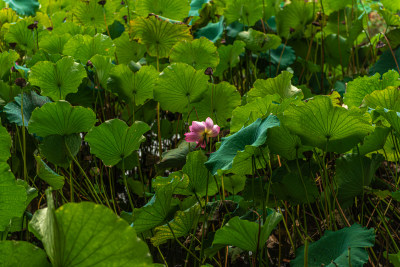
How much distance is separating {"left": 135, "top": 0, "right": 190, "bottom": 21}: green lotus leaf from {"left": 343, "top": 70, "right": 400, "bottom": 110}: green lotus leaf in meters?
0.60

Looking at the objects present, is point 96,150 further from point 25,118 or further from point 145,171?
point 145,171

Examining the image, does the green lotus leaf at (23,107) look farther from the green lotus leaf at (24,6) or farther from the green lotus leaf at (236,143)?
the green lotus leaf at (24,6)

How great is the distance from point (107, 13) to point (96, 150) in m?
0.74

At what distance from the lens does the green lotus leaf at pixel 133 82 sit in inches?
41.6

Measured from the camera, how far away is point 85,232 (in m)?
0.44

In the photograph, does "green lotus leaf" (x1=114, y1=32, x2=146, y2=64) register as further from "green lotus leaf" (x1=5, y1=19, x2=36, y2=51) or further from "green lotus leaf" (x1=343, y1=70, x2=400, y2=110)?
"green lotus leaf" (x1=343, y1=70, x2=400, y2=110)

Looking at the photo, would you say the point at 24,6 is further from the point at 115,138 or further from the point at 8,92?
the point at 115,138

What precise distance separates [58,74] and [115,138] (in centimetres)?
26

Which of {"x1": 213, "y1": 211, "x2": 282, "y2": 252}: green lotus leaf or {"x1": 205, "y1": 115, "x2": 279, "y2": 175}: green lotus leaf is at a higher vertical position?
{"x1": 205, "y1": 115, "x2": 279, "y2": 175}: green lotus leaf

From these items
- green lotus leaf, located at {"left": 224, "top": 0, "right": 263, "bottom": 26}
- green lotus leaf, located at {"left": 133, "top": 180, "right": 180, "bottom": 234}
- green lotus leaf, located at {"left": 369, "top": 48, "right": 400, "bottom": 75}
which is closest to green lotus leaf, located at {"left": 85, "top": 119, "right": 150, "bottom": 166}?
green lotus leaf, located at {"left": 133, "top": 180, "right": 180, "bottom": 234}

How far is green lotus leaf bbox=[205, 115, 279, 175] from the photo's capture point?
0.72 m

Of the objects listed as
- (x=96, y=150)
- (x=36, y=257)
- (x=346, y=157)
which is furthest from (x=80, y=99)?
(x=36, y=257)

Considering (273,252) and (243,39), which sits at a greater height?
(243,39)

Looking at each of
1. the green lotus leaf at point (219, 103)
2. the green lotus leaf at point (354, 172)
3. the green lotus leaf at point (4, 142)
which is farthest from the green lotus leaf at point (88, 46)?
the green lotus leaf at point (354, 172)
